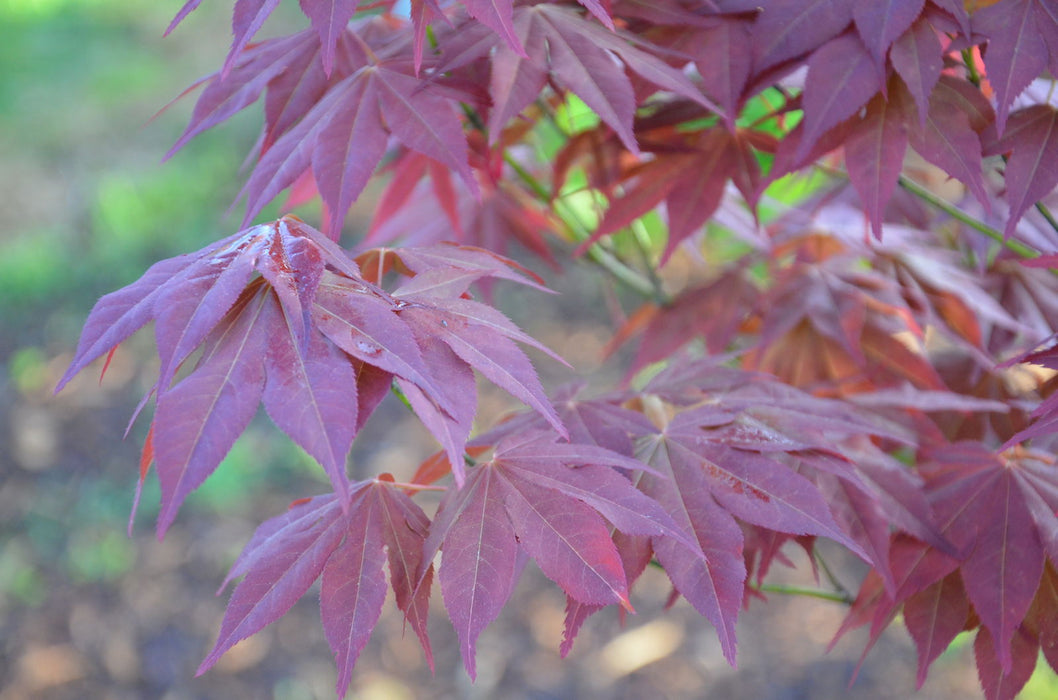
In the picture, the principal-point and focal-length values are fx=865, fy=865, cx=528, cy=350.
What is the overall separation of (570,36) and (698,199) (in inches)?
10.9

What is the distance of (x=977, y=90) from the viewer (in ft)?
2.39

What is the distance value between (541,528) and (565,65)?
0.37 m

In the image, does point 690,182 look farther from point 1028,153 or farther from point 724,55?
point 1028,153

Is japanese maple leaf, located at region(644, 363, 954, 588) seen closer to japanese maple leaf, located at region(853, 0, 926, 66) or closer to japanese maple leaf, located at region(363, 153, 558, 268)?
japanese maple leaf, located at region(853, 0, 926, 66)

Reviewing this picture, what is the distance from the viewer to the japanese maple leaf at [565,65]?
0.68 meters

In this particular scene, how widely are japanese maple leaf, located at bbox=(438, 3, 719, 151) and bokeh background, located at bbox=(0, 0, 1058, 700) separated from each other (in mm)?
1255

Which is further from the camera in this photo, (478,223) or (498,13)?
(478,223)

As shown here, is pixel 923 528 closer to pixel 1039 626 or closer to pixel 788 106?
pixel 1039 626

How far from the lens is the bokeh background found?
1.91 metres

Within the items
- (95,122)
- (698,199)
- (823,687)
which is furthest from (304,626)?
(95,122)

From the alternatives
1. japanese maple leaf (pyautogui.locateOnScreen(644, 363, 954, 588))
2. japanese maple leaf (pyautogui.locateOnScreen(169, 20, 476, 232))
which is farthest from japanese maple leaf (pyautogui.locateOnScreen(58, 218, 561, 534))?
japanese maple leaf (pyautogui.locateOnScreen(644, 363, 954, 588))

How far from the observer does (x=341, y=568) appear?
1.94 ft

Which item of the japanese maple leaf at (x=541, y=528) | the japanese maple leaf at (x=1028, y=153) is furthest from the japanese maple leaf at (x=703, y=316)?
the japanese maple leaf at (x=541, y=528)

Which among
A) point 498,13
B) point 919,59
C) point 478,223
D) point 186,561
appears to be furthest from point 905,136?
point 186,561
